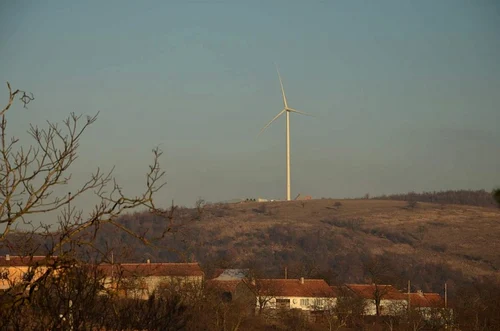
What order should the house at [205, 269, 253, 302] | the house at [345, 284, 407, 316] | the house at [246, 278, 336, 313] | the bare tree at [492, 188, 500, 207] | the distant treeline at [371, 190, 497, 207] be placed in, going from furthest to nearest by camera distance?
the distant treeline at [371, 190, 497, 207]
the house at [246, 278, 336, 313]
the house at [345, 284, 407, 316]
the house at [205, 269, 253, 302]
the bare tree at [492, 188, 500, 207]

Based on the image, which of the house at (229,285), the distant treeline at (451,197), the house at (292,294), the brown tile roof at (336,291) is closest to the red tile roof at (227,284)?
the house at (229,285)

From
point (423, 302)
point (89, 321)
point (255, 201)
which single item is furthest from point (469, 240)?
point (89, 321)

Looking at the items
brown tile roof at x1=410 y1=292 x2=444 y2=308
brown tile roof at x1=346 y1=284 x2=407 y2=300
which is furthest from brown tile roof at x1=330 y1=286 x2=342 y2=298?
brown tile roof at x1=410 y1=292 x2=444 y2=308

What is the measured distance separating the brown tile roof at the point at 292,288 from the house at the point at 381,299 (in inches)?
78.8

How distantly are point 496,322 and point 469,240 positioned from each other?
68932mm

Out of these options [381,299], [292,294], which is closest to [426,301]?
[381,299]

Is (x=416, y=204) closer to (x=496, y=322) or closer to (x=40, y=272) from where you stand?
(x=496, y=322)

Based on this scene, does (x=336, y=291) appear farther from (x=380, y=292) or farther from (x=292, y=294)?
(x=380, y=292)

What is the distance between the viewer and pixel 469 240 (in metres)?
106

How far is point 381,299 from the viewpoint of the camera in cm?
5119

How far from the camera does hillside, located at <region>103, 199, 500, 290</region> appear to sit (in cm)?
8931

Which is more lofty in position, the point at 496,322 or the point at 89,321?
the point at 89,321

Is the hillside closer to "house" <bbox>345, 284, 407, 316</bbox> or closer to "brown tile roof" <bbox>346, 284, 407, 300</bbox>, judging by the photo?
"brown tile roof" <bbox>346, 284, 407, 300</bbox>

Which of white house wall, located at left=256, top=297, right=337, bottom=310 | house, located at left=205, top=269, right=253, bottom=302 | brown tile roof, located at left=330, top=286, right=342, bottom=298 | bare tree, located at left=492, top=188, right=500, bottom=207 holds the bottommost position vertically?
white house wall, located at left=256, top=297, right=337, bottom=310
